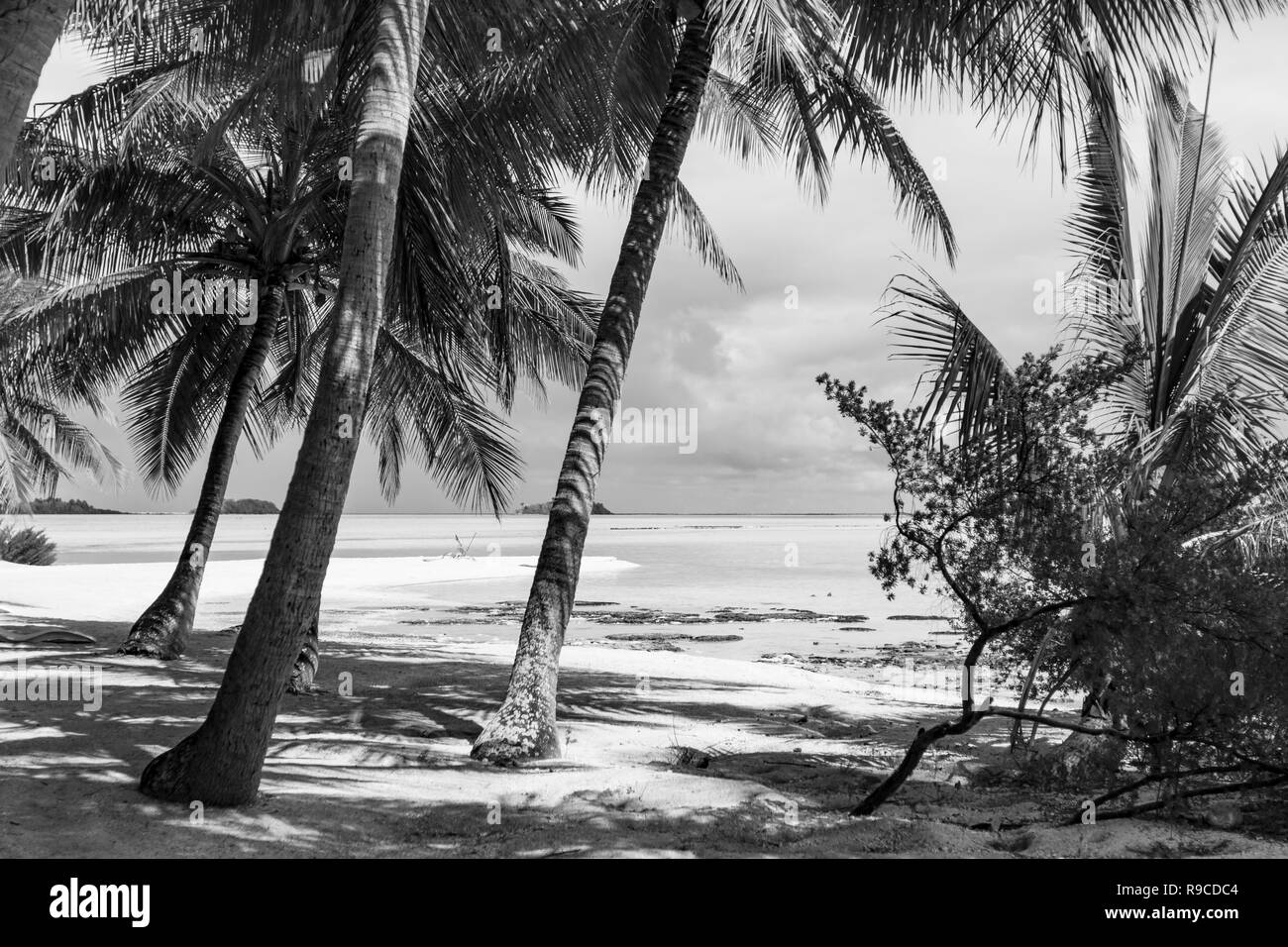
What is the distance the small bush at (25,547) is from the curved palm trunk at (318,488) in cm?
2801

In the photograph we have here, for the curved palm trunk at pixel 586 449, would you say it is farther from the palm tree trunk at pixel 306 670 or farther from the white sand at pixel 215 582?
the white sand at pixel 215 582

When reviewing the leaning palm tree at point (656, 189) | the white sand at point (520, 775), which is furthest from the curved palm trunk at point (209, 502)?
the leaning palm tree at point (656, 189)

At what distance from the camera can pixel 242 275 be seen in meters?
11.1

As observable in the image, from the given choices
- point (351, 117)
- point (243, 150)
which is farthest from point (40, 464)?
point (351, 117)

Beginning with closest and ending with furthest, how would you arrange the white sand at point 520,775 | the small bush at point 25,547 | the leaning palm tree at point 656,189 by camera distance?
the white sand at point 520,775, the leaning palm tree at point 656,189, the small bush at point 25,547

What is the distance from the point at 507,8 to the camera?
6.77 metres

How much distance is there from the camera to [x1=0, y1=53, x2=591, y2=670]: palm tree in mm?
9039

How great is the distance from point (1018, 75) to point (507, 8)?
11.7 ft

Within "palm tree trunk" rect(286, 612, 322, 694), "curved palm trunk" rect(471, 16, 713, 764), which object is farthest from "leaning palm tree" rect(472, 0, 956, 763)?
"palm tree trunk" rect(286, 612, 322, 694)

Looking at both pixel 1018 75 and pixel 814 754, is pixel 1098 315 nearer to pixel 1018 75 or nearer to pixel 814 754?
pixel 1018 75

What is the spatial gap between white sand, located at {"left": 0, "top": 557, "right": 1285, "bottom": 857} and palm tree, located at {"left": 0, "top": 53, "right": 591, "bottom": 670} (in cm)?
293

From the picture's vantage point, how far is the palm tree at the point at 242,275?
9039 millimetres

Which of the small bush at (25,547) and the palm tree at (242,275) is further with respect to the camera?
the small bush at (25,547)

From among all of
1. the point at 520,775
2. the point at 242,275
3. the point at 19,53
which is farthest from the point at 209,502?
the point at 19,53
